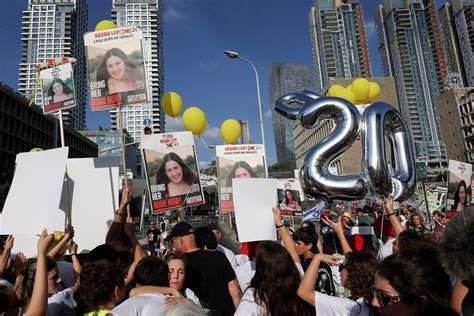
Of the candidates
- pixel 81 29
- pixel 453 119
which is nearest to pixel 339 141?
pixel 453 119

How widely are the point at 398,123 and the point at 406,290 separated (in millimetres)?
4628

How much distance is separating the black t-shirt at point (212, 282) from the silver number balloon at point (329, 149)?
2.47 m

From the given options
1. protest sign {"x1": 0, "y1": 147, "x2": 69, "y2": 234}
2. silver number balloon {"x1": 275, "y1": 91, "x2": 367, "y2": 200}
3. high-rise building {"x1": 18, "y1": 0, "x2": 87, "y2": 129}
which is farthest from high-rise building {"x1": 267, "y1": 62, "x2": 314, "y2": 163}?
protest sign {"x1": 0, "y1": 147, "x2": 69, "y2": 234}

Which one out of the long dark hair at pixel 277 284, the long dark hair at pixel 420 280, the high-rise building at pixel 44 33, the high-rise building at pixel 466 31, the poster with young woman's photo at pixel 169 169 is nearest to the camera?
the long dark hair at pixel 420 280

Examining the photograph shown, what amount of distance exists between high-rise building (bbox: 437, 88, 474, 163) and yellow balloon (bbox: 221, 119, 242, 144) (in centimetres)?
7821

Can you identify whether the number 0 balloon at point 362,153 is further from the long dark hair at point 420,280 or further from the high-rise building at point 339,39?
the high-rise building at point 339,39

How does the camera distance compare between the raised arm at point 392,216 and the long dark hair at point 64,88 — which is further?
the long dark hair at point 64,88

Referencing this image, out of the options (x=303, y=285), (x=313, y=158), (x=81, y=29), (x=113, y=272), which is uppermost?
(x=81, y=29)

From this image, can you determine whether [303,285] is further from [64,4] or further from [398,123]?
[64,4]

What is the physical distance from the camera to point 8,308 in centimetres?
191

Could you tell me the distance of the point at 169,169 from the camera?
23.5 feet

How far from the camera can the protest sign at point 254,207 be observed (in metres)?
3.90

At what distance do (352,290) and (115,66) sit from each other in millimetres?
4958

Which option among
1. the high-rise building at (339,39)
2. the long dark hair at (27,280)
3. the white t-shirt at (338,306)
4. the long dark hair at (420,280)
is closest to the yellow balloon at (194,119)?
the long dark hair at (27,280)
